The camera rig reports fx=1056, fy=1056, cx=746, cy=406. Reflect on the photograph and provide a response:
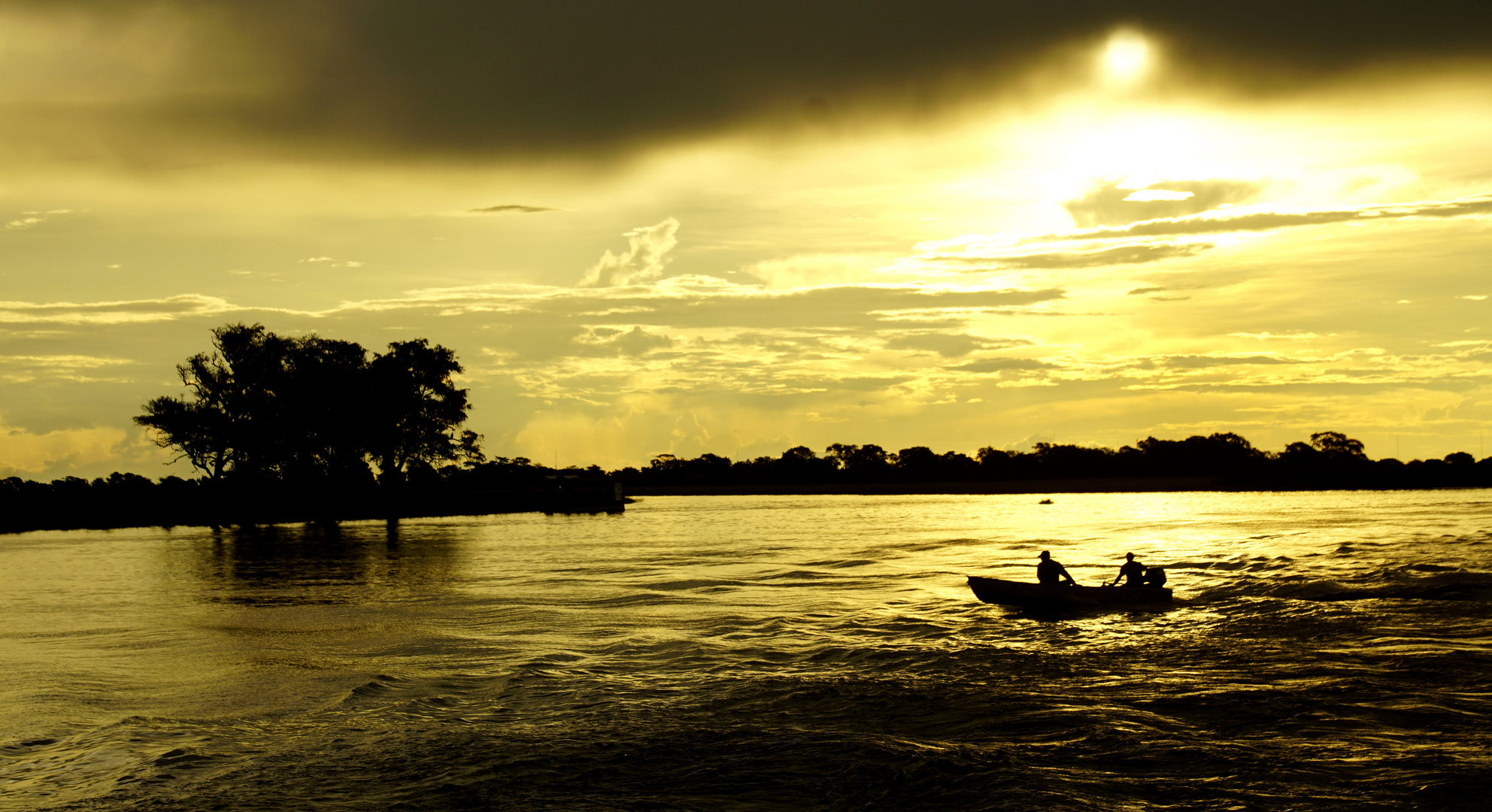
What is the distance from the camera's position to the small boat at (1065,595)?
131 feet

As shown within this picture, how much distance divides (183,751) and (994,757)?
16.5 m

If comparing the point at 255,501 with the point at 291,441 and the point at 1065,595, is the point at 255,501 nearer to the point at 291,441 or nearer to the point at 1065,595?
the point at 291,441

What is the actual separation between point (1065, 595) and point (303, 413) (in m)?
111

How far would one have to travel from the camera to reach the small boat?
40.0 meters

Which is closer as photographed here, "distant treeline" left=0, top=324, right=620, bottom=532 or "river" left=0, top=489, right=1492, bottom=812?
"river" left=0, top=489, right=1492, bottom=812

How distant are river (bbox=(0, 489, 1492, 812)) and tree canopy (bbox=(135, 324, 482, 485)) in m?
70.2

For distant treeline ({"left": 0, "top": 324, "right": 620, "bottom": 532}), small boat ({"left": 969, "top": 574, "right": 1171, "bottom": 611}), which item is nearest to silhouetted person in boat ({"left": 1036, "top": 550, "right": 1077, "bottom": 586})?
small boat ({"left": 969, "top": 574, "right": 1171, "bottom": 611})

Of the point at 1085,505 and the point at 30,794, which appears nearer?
the point at 30,794

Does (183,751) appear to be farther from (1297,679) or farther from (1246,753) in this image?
(1297,679)

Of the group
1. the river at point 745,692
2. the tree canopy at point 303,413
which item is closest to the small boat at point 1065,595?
the river at point 745,692

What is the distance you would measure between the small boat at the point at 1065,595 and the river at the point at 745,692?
83cm

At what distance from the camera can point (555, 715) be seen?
24500 millimetres

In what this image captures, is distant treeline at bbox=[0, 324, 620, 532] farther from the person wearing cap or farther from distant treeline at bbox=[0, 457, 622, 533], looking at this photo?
the person wearing cap

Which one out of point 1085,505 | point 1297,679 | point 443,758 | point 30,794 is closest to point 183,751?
point 30,794
